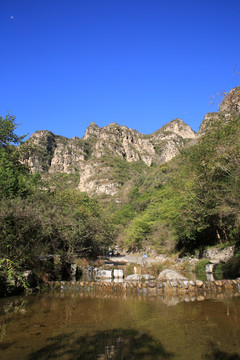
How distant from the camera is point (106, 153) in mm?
157500

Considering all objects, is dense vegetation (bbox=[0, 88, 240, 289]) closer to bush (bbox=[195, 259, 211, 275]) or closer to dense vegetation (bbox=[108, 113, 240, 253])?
dense vegetation (bbox=[108, 113, 240, 253])

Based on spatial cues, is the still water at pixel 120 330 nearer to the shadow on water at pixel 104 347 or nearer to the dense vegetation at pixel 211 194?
the shadow on water at pixel 104 347

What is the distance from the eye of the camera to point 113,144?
164500 mm

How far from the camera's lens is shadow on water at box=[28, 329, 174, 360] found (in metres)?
4.53

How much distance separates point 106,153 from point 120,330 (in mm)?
153381

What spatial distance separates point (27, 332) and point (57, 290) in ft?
23.1

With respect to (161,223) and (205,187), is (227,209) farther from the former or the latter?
(161,223)

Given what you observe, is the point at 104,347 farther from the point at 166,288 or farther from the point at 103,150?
the point at 103,150

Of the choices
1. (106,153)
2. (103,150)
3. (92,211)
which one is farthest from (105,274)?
(103,150)

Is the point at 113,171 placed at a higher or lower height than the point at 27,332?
higher

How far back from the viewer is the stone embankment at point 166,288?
10773 mm

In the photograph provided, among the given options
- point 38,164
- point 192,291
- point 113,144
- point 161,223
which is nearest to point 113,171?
point 113,144

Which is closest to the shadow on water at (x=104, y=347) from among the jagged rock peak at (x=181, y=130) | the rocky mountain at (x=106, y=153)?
the rocky mountain at (x=106, y=153)

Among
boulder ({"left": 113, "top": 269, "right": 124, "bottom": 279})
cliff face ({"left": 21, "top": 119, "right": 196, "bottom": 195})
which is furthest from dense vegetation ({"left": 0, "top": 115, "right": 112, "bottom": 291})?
cliff face ({"left": 21, "top": 119, "right": 196, "bottom": 195})
